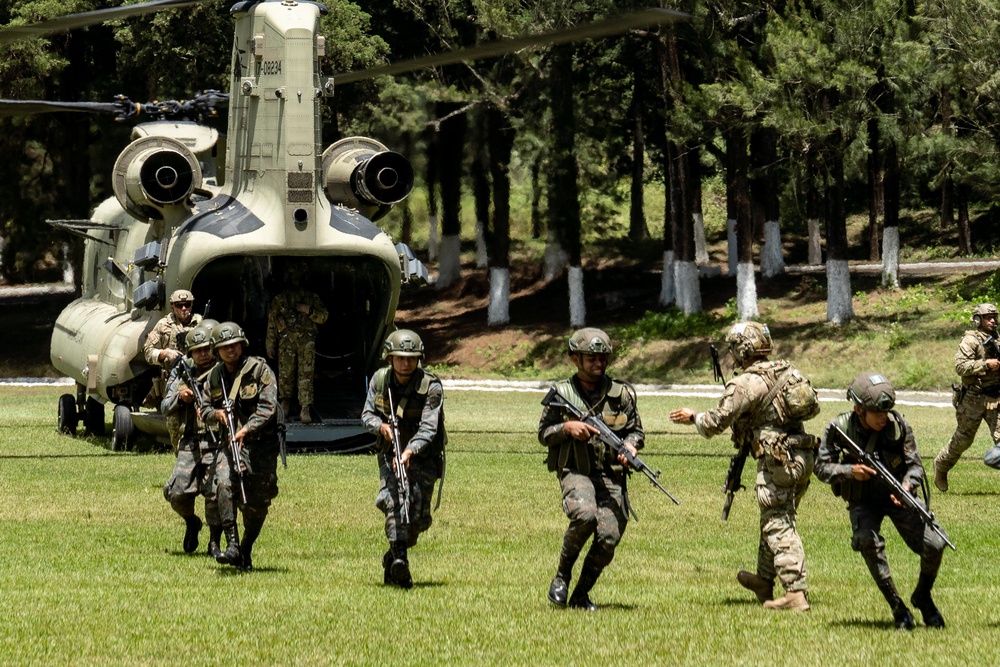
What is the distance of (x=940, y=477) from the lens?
58.3 ft

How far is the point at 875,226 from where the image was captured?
52938mm

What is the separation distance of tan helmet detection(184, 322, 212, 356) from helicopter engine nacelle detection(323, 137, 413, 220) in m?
9.74

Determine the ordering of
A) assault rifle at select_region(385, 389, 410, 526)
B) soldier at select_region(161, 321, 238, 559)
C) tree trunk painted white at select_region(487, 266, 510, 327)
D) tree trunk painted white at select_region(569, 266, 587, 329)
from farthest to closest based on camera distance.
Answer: tree trunk painted white at select_region(487, 266, 510, 327) → tree trunk painted white at select_region(569, 266, 587, 329) → soldier at select_region(161, 321, 238, 559) → assault rifle at select_region(385, 389, 410, 526)

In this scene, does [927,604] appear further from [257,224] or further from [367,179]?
[367,179]

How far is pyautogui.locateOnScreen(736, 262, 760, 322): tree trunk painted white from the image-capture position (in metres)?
39.7

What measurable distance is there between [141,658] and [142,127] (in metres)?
16.5

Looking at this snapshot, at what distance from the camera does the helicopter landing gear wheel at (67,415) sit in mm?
26406

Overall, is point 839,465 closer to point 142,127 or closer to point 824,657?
point 824,657

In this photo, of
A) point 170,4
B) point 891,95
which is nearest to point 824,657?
point 170,4

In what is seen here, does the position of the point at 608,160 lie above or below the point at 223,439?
above

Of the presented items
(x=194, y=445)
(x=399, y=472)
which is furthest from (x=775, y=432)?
(x=194, y=445)

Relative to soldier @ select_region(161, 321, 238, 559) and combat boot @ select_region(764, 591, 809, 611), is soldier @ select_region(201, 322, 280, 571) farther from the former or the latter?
combat boot @ select_region(764, 591, 809, 611)

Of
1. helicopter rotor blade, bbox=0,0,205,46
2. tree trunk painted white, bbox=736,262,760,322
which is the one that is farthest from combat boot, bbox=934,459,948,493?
tree trunk painted white, bbox=736,262,760,322

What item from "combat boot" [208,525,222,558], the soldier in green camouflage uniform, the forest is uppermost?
the forest
